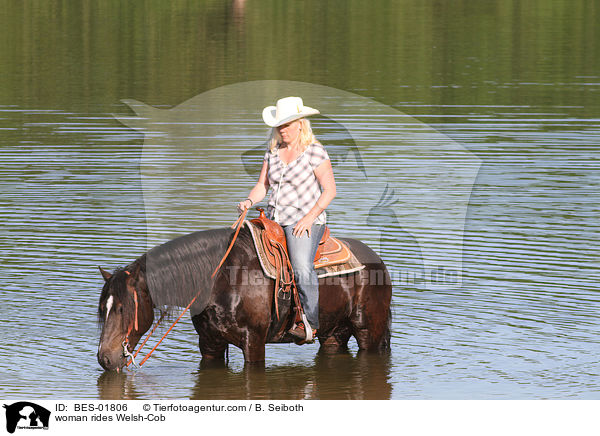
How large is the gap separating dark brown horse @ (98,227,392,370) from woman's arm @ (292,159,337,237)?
0.48 metres

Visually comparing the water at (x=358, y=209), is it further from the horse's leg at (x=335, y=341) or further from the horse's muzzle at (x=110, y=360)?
the horse's muzzle at (x=110, y=360)

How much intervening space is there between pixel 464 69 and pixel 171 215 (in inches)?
923

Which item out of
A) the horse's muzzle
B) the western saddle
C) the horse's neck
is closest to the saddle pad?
the western saddle

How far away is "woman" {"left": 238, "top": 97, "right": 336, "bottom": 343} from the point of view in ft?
31.6

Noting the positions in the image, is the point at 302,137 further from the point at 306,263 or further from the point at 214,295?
the point at 214,295

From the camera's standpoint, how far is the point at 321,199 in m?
9.57

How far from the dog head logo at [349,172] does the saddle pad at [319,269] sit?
3.76 meters

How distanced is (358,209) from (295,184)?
25.6 feet
